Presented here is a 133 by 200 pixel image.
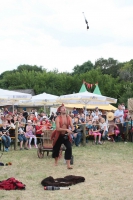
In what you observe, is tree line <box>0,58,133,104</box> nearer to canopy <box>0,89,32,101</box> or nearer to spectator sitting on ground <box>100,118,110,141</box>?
spectator sitting on ground <box>100,118,110,141</box>

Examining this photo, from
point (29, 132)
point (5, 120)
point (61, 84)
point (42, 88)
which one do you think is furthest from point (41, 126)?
point (42, 88)

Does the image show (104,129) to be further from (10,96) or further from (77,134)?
(10,96)

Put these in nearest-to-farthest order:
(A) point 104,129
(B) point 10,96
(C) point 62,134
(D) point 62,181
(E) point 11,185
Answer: (E) point 11,185, (D) point 62,181, (C) point 62,134, (B) point 10,96, (A) point 104,129

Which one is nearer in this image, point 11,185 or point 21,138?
point 11,185


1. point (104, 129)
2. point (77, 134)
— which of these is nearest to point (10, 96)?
point (77, 134)

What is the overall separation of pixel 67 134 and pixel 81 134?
18.5ft

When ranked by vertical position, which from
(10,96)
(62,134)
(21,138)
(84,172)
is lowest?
(84,172)

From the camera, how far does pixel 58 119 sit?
36.7 ft

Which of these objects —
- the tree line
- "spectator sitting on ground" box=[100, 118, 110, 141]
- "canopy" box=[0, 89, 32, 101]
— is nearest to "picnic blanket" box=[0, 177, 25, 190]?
"canopy" box=[0, 89, 32, 101]

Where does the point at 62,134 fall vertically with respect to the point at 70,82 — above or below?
below

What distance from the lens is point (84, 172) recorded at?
10008mm

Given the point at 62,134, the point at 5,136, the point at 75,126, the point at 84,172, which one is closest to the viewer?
the point at 84,172

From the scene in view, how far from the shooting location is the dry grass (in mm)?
7438

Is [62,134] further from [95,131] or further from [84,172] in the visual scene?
[95,131]
